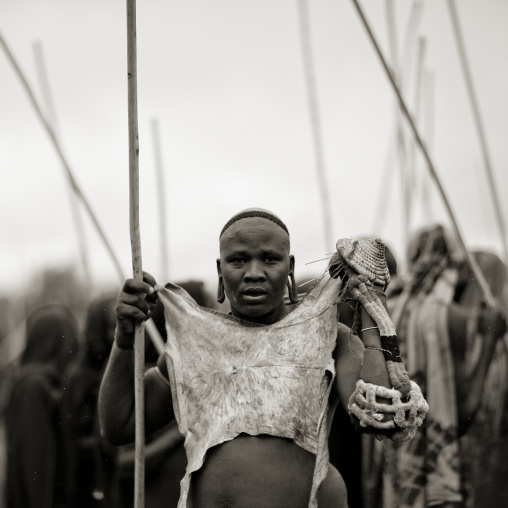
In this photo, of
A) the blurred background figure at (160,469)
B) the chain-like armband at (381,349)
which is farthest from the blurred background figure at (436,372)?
the chain-like armband at (381,349)

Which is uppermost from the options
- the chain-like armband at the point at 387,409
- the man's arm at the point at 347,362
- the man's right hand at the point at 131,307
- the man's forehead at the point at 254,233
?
the man's forehead at the point at 254,233

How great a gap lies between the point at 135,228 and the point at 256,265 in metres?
0.39

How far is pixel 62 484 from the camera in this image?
17.1 feet

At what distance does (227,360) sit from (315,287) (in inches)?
13.9

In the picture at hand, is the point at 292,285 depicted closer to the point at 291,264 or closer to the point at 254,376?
the point at 291,264

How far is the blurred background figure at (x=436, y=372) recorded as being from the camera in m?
4.67

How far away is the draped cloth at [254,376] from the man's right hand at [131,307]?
0.50 feet

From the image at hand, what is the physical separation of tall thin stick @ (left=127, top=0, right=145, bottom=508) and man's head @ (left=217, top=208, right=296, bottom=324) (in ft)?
0.90

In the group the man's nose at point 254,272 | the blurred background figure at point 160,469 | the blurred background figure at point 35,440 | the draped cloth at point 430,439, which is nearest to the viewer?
the man's nose at point 254,272

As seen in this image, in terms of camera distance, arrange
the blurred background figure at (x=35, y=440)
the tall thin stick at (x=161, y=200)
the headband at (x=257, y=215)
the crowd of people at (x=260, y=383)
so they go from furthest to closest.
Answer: the tall thin stick at (x=161, y=200) → the blurred background figure at (x=35, y=440) → the headband at (x=257, y=215) → the crowd of people at (x=260, y=383)

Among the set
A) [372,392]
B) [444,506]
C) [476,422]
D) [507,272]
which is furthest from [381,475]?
[372,392]

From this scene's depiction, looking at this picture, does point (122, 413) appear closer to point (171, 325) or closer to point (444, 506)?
point (171, 325)

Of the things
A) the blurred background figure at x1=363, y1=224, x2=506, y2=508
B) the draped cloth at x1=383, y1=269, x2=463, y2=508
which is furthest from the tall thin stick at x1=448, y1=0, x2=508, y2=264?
the draped cloth at x1=383, y1=269, x2=463, y2=508

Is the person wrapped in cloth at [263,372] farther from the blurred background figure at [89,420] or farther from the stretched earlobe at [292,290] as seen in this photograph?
the blurred background figure at [89,420]
